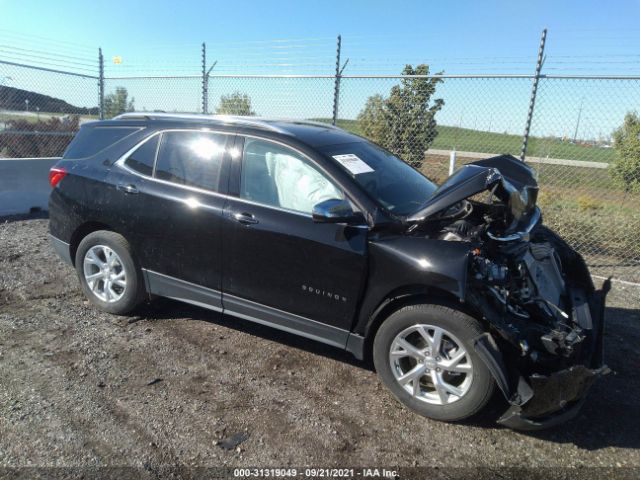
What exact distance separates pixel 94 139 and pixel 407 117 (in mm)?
5233

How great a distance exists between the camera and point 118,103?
473 inches

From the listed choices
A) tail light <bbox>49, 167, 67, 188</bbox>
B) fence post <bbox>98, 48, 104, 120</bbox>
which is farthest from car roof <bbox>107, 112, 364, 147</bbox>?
fence post <bbox>98, 48, 104, 120</bbox>

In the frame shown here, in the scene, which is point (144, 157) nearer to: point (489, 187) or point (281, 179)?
point (281, 179)

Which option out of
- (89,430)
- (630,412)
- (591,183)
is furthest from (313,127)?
(591,183)

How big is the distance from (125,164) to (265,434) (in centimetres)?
259

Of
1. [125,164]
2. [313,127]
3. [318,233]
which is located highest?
[313,127]

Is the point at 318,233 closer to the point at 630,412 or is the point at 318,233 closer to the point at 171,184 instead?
the point at 171,184

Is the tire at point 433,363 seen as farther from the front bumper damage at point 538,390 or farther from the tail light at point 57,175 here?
the tail light at point 57,175

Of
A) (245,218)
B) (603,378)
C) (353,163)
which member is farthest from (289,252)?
(603,378)

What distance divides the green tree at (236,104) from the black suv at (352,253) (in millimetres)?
6018

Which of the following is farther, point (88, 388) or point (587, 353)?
point (88, 388)

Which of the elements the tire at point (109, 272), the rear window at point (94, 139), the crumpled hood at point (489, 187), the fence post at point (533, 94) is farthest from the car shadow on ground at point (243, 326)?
the fence post at point (533, 94)

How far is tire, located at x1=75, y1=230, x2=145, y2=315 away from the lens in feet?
13.7

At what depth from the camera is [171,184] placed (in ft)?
12.8
